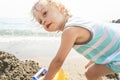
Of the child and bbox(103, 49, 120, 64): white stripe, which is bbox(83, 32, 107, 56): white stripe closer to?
the child

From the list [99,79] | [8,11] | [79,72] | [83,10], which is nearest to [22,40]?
[79,72]

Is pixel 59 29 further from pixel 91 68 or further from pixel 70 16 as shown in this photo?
pixel 91 68

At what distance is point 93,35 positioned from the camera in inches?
136

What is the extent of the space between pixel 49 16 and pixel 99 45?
616mm

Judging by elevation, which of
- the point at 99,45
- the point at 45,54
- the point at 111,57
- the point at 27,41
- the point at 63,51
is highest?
the point at 63,51

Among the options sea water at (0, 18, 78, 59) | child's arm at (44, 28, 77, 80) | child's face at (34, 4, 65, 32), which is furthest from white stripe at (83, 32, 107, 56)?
sea water at (0, 18, 78, 59)

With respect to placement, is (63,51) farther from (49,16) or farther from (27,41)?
(27,41)

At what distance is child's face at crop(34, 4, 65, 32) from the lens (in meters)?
3.32

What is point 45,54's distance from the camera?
802 centimetres

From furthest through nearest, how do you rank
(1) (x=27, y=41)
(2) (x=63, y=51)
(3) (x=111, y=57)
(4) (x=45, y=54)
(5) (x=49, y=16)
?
(1) (x=27, y=41) < (4) (x=45, y=54) < (3) (x=111, y=57) < (5) (x=49, y=16) < (2) (x=63, y=51)

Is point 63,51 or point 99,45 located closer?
point 63,51

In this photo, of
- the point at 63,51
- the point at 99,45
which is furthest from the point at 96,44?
the point at 63,51

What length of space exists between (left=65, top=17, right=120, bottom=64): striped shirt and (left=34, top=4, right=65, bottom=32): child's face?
5.5 inches

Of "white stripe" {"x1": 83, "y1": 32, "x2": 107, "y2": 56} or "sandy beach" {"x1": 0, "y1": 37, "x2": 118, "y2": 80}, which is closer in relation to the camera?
"white stripe" {"x1": 83, "y1": 32, "x2": 107, "y2": 56}
